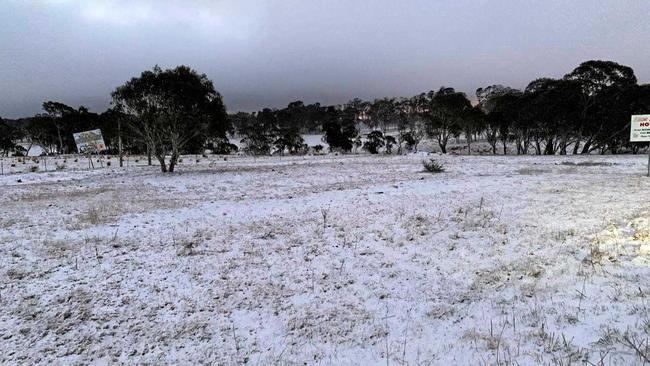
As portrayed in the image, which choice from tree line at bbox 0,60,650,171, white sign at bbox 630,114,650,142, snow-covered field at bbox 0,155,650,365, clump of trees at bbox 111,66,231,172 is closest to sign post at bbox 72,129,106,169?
tree line at bbox 0,60,650,171

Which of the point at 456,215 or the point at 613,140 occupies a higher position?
the point at 613,140

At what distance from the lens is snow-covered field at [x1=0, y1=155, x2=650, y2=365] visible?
15.0 feet

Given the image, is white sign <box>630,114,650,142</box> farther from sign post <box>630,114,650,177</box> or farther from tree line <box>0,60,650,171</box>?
tree line <box>0,60,650,171</box>

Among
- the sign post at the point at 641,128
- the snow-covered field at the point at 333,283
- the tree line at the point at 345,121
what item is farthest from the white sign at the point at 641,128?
the tree line at the point at 345,121

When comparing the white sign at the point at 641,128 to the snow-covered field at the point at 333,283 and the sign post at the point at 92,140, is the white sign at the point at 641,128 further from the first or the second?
the sign post at the point at 92,140

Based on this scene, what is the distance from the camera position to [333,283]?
658 centimetres

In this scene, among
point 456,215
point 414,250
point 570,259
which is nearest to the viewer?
point 570,259

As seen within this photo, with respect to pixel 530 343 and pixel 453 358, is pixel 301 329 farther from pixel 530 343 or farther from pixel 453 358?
pixel 530 343

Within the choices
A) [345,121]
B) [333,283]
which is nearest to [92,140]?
[333,283]

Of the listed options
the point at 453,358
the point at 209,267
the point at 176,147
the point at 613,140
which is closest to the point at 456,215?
the point at 453,358

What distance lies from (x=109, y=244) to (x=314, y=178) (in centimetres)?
1319

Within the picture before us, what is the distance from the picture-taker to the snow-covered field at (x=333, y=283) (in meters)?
4.58

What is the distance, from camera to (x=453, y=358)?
431 cm

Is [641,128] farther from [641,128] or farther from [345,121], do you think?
[345,121]
